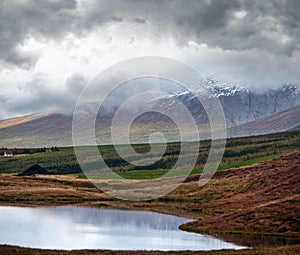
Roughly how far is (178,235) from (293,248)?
2567 cm

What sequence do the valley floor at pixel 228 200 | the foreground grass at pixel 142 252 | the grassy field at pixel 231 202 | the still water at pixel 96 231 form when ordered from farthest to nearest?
the valley floor at pixel 228 200, the grassy field at pixel 231 202, the still water at pixel 96 231, the foreground grass at pixel 142 252

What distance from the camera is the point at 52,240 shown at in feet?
271

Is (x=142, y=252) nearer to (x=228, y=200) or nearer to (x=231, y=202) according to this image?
(x=231, y=202)

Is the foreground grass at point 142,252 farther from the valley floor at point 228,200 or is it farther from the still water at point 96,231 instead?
the still water at point 96,231

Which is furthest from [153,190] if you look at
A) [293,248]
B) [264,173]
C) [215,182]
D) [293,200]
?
[293,248]

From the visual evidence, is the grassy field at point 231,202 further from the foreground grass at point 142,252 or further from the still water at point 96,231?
the still water at point 96,231

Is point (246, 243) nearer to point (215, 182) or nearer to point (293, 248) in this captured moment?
point (293, 248)

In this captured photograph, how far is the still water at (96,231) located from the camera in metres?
78.1

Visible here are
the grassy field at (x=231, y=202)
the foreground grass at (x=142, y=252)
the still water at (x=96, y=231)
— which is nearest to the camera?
the foreground grass at (x=142, y=252)

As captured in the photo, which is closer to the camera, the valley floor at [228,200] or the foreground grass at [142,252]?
the foreground grass at [142,252]

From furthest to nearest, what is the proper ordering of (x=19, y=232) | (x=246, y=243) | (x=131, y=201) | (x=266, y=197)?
(x=131, y=201)
(x=266, y=197)
(x=19, y=232)
(x=246, y=243)

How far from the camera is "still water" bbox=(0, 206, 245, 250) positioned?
78.1m

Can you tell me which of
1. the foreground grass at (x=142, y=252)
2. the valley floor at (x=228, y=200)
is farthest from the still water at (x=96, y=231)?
the foreground grass at (x=142, y=252)

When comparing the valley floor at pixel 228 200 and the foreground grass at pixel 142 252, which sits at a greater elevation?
the valley floor at pixel 228 200
